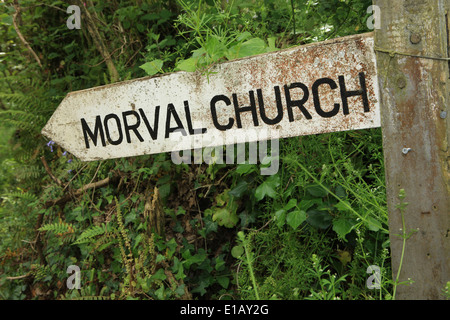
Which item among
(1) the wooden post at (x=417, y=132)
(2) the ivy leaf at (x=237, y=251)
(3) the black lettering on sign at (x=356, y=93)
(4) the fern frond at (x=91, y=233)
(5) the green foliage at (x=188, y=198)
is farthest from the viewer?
(4) the fern frond at (x=91, y=233)

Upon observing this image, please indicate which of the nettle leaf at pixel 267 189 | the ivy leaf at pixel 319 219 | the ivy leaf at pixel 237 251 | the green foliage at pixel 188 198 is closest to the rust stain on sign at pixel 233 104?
the green foliage at pixel 188 198

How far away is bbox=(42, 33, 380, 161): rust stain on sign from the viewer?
1605 mm

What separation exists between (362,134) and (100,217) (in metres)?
1.82

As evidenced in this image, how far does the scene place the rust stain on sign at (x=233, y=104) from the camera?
1605 millimetres

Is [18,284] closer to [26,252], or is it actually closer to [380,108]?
[26,252]

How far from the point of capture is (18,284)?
3.33 metres

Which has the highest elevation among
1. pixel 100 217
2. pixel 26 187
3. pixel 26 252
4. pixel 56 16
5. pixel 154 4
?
pixel 56 16

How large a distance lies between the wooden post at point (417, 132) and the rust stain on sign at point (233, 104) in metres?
0.07

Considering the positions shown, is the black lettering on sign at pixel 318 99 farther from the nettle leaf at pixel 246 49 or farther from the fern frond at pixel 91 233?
the fern frond at pixel 91 233

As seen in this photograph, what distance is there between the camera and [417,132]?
4.88 ft

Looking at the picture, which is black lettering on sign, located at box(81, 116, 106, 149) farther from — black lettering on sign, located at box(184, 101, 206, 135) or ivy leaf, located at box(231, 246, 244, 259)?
ivy leaf, located at box(231, 246, 244, 259)

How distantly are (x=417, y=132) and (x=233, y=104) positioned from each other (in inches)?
27.2

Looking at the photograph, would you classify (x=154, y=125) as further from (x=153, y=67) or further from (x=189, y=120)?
(x=153, y=67)
